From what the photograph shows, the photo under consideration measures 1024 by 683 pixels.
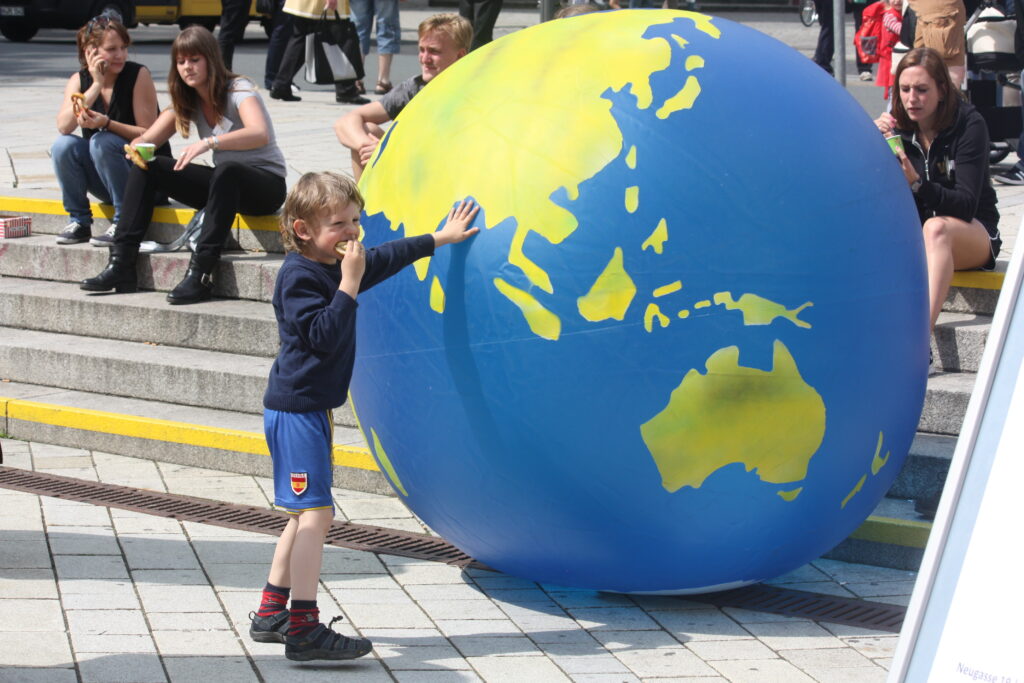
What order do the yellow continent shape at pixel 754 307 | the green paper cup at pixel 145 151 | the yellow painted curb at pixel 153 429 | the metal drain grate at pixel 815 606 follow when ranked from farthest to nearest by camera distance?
the green paper cup at pixel 145 151 → the yellow painted curb at pixel 153 429 → the metal drain grate at pixel 815 606 → the yellow continent shape at pixel 754 307

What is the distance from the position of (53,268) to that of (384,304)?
14.3 ft

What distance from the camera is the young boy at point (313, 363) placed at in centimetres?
441

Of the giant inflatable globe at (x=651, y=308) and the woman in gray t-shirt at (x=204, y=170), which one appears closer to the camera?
the giant inflatable globe at (x=651, y=308)

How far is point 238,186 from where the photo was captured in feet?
25.3

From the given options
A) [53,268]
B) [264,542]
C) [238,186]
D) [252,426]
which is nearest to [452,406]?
[264,542]

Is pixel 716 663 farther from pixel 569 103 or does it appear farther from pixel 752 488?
pixel 569 103

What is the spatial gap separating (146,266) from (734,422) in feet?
15.6

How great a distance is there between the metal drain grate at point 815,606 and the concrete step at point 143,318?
121 inches

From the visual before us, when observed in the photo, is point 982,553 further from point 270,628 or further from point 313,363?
point 270,628

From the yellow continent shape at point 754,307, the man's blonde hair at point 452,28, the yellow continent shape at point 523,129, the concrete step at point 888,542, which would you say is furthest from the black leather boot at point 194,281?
the yellow continent shape at point 754,307

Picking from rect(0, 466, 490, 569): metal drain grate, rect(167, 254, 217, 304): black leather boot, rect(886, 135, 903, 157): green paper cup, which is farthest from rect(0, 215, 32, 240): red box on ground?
rect(886, 135, 903, 157): green paper cup

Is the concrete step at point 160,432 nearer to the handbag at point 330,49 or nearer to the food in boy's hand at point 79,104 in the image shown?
the food in boy's hand at point 79,104

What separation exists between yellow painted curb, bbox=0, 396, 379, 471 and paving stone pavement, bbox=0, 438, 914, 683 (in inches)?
23.1

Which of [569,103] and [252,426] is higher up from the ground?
[569,103]
